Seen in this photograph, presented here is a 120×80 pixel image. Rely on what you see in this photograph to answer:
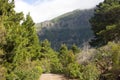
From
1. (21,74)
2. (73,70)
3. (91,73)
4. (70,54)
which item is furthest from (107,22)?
(21,74)

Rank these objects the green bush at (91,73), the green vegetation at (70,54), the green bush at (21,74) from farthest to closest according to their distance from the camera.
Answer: the green bush at (91,73) < the green bush at (21,74) < the green vegetation at (70,54)

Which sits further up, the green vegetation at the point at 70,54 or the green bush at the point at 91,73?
the green vegetation at the point at 70,54

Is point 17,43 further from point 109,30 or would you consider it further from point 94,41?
point 94,41

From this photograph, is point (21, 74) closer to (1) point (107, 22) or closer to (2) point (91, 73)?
(2) point (91, 73)

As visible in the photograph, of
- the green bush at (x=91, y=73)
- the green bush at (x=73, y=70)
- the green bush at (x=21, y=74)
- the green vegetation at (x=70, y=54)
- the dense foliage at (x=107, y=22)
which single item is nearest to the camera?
the green vegetation at (x=70, y=54)

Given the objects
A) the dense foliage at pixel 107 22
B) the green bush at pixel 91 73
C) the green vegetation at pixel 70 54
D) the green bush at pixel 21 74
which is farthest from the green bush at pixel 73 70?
the dense foliage at pixel 107 22

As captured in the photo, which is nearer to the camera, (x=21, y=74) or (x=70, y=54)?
(x=21, y=74)

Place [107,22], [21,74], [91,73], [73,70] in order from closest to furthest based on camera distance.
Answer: [21,74] → [91,73] → [73,70] → [107,22]

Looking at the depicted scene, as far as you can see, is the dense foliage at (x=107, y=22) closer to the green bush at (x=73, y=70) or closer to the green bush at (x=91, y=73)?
the green bush at (x=73, y=70)

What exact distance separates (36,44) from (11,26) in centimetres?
2009

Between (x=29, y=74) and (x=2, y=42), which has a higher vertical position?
(x=2, y=42)

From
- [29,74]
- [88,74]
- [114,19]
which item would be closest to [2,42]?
[29,74]

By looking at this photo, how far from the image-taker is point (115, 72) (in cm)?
3106

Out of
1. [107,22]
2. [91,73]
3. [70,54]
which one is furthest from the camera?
[107,22]
